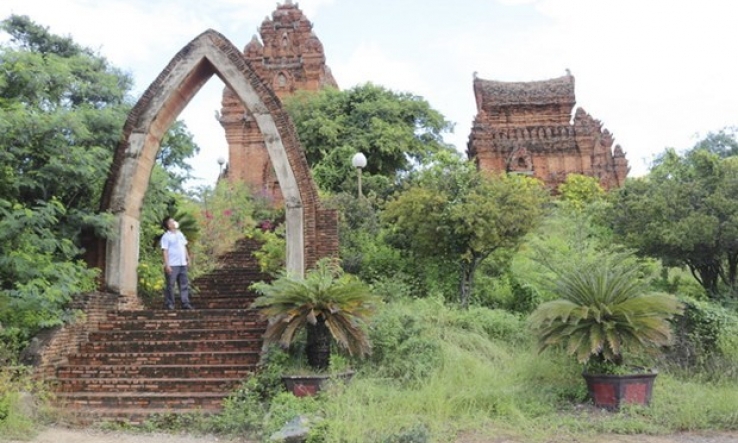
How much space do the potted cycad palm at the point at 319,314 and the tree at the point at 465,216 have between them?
429 cm

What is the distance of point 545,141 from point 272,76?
39.3 ft

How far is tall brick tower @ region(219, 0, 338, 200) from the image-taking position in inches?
1040

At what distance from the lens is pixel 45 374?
25.8 feet

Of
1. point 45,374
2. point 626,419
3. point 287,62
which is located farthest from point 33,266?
point 287,62

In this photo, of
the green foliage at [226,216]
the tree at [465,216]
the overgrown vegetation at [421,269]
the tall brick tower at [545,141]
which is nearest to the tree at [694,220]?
the overgrown vegetation at [421,269]

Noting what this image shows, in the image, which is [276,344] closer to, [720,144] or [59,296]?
[59,296]

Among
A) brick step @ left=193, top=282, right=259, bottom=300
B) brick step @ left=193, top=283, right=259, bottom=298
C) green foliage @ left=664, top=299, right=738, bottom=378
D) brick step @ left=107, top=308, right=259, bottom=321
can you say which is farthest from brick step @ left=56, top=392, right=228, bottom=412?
green foliage @ left=664, top=299, right=738, bottom=378

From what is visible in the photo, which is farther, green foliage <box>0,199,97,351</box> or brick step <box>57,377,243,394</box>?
green foliage <box>0,199,97,351</box>

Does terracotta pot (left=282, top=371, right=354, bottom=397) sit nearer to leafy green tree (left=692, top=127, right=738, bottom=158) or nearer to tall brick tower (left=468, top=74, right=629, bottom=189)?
tall brick tower (left=468, top=74, right=629, bottom=189)

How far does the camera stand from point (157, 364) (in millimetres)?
8297

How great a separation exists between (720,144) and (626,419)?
3745 centimetres

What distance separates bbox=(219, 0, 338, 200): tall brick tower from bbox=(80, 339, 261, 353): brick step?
52.2ft

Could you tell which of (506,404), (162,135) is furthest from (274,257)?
(506,404)

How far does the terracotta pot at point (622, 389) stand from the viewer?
23.5 feet
